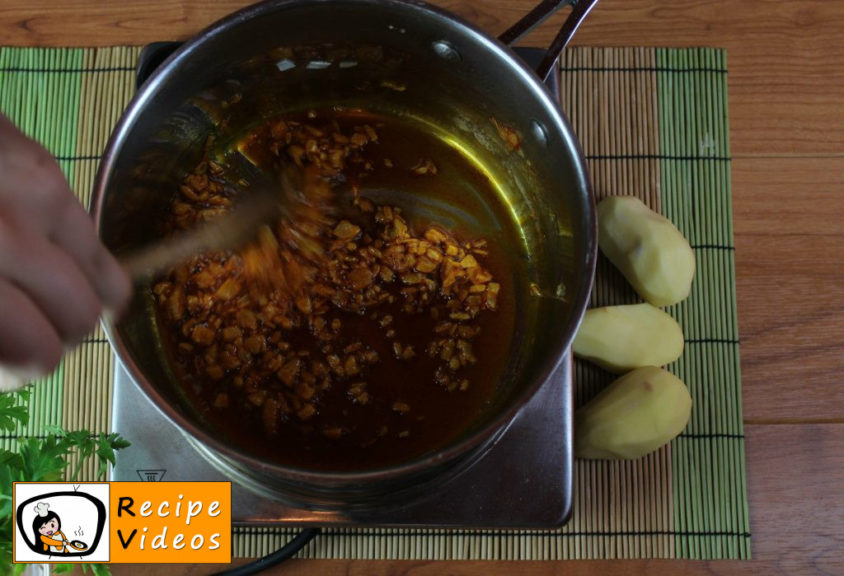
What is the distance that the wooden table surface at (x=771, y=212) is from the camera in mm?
840

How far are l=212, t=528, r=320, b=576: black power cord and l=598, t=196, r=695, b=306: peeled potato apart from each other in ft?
1.47

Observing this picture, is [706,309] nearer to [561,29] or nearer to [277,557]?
[561,29]

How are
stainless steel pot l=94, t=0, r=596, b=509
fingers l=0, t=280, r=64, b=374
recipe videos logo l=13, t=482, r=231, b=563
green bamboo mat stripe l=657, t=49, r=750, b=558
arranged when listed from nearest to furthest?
fingers l=0, t=280, r=64, b=374 → stainless steel pot l=94, t=0, r=596, b=509 → recipe videos logo l=13, t=482, r=231, b=563 → green bamboo mat stripe l=657, t=49, r=750, b=558

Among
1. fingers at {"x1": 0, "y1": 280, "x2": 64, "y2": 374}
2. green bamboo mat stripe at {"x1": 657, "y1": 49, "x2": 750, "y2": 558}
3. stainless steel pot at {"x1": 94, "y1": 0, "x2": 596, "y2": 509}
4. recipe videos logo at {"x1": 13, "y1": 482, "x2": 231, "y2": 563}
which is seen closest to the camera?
fingers at {"x1": 0, "y1": 280, "x2": 64, "y2": 374}

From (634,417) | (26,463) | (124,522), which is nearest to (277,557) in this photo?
(124,522)

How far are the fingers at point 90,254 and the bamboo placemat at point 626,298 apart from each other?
1.30 feet

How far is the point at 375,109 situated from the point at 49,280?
0.56 metres

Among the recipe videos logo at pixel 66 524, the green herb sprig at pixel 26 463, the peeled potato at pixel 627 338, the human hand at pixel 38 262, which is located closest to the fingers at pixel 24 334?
the human hand at pixel 38 262

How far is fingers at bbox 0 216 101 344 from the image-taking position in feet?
1.25

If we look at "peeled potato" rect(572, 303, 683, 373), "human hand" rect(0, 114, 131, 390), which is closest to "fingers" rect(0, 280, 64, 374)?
"human hand" rect(0, 114, 131, 390)

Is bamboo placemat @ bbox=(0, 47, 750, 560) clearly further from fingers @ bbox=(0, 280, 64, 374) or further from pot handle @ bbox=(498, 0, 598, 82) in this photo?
fingers @ bbox=(0, 280, 64, 374)

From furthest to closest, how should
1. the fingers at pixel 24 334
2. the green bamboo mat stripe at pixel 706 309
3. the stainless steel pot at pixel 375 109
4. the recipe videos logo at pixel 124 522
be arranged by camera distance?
1. the green bamboo mat stripe at pixel 706 309
2. the recipe videos logo at pixel 124 522
3. the stainless steel pot at pixel 375 109
4. the fingers at pixel 24 334

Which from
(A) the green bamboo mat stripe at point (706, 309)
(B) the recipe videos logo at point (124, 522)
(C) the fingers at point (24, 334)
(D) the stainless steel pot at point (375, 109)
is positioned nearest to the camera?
(C) the fingers at point (24, 334)

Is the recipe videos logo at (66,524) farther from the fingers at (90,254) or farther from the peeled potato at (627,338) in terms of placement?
the peeled potato at (627,338)
